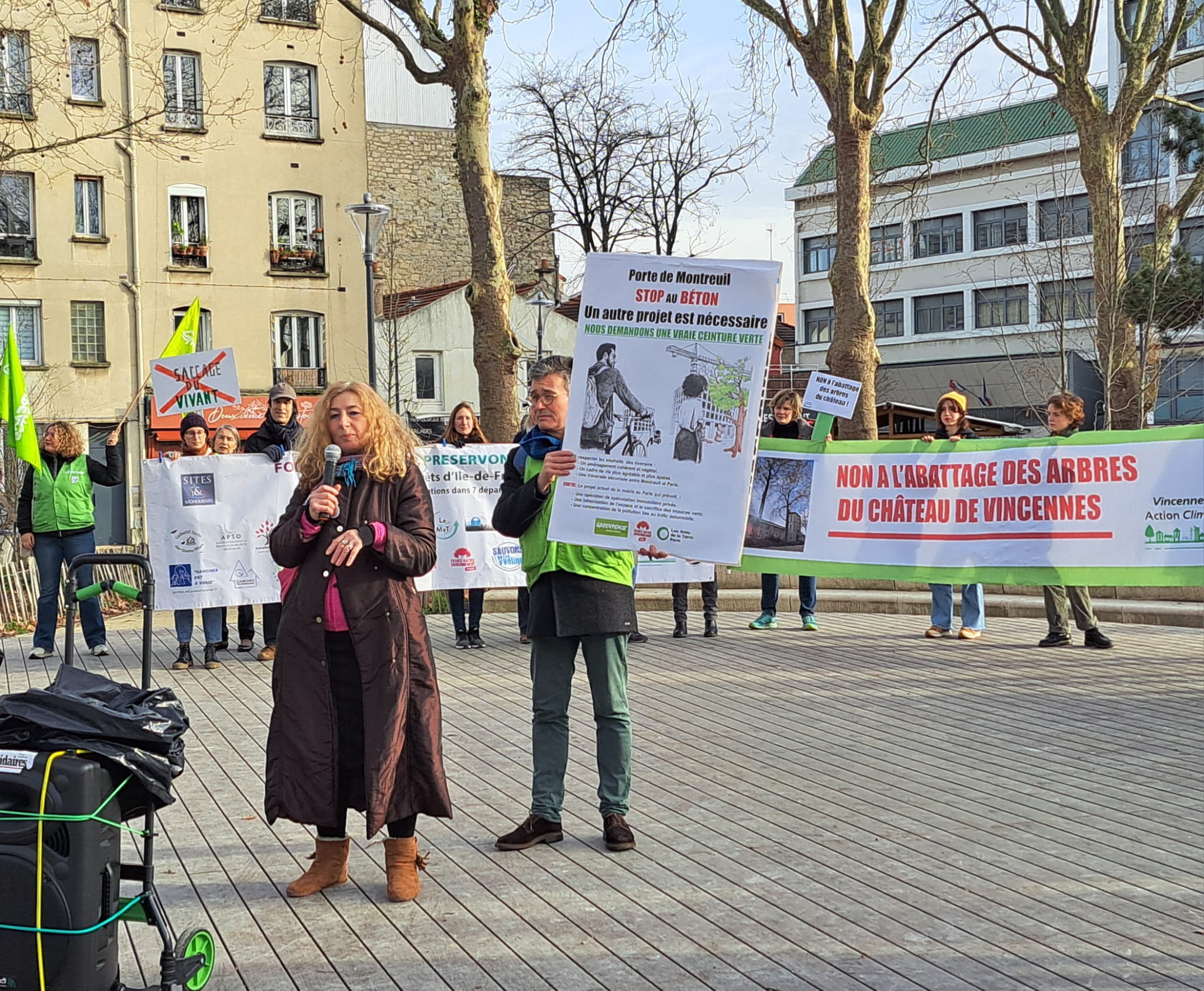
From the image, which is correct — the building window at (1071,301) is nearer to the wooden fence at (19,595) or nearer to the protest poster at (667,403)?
the wooden fence at (19,595)

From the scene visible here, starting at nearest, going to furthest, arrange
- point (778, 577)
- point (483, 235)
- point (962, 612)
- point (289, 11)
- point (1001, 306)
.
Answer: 1. point (962, 612)
2. point (778, 577)
3. point (483, 235)
4. point (289, 11)
5. point (1001, 306)

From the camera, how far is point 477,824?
6.73 m

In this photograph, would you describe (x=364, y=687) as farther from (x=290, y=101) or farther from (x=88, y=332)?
(x=290, y=101)

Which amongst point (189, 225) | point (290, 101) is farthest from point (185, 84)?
point (189, 225)

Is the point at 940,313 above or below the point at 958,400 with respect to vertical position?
above

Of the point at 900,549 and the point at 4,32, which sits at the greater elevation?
the point at 4,32

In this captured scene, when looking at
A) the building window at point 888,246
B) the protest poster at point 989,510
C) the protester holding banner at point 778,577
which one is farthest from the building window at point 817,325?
the protest poster at point 989,510

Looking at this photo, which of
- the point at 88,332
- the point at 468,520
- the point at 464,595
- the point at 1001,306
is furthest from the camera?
the point at 1001,306

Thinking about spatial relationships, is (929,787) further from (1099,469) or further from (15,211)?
(15,211)

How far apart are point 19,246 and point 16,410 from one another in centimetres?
3124

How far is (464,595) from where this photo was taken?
44.1ft

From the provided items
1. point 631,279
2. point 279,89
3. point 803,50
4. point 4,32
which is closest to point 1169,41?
point 803,50

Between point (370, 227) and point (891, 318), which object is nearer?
point (370, 227)

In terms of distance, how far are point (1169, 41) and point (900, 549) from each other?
1238 cm
